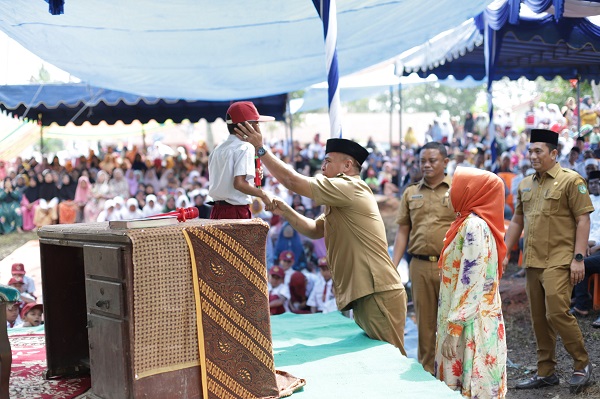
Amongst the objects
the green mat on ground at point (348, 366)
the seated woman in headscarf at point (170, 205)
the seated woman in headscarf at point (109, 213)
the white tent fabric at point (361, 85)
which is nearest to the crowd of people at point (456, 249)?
the green mat on ground at point (348, 366)

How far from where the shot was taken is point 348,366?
11.8ft

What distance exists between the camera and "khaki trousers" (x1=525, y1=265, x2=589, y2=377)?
16.6 feet

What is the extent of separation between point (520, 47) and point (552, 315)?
21.2 ft

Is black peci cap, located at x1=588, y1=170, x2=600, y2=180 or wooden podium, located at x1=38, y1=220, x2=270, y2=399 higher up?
black peci cap, located at x1=588, y1=170, x2=600, y2=180

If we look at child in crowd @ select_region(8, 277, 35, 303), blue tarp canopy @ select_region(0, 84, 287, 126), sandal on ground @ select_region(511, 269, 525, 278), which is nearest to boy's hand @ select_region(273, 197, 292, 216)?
child in crowd @ select_region(8, 277, 35, 303)

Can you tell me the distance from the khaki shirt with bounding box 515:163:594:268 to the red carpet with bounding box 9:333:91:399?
134 inches

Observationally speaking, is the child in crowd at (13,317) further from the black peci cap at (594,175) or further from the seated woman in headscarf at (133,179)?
the seated woman in headscarf at (133,179)

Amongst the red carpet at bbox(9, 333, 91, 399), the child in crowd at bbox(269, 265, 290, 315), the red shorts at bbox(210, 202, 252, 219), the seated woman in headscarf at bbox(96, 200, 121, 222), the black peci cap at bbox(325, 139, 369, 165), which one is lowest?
the child in crowd at bbox(269, 265, 290, 315)

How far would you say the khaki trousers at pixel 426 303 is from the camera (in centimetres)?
526

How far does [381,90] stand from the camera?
1647 cm

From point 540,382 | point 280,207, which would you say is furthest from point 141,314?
point 540,382

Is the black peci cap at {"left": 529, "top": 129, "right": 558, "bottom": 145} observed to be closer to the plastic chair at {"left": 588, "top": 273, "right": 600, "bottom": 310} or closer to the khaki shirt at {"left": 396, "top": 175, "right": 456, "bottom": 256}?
the khaki shirt at {"left": 396, "top": 175, "right": 456, "bottom": 256}

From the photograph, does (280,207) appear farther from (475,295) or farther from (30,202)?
(30,202)

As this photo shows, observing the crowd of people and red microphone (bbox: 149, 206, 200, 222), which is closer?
red microphone (bbox: 149, 206, 200, 222)
